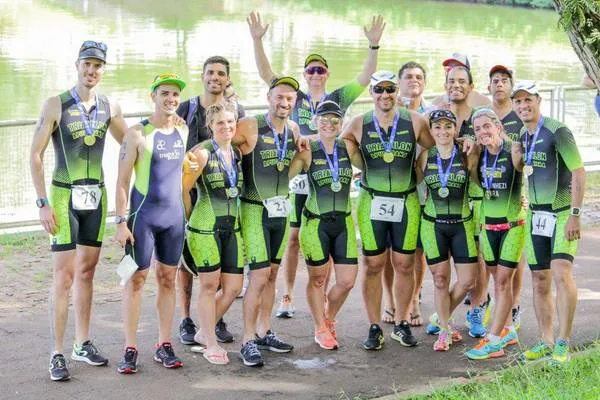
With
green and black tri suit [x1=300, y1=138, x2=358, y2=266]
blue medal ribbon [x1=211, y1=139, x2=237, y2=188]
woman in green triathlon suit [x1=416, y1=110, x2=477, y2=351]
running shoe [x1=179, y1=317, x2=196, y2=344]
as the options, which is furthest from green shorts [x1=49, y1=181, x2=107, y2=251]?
woman in green triathlon suit [x1=416, y1=110, x2=477, y2=351]

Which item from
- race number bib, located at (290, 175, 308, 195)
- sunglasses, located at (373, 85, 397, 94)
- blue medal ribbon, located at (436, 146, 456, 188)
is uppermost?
sunglasses, located at (373, 85, 397, 94)

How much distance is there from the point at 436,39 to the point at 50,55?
46.3 ft

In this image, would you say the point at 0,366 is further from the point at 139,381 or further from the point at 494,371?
the point at 494,371

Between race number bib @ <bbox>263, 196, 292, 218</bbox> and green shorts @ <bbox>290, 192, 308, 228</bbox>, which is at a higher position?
race number bib @ <bbox>263, 196, 292, 218</bbox>

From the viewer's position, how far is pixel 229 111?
312 inches

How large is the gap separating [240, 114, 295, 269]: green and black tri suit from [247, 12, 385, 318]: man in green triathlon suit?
2.17ft

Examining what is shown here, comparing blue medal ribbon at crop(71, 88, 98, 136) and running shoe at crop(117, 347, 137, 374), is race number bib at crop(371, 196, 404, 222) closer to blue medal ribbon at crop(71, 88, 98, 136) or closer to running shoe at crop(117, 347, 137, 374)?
running shoe at crop(117, 347, 137, 374)

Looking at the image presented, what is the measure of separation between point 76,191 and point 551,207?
3448mm

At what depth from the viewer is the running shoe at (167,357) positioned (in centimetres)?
776

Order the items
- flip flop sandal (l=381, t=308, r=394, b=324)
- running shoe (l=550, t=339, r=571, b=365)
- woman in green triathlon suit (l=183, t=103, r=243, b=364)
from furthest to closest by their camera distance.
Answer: flip flop sandal (l=381, t=308, r=394, b=324)
woman in green triathlon suit (l=183, t=103, r=243, b=364)
running shoe (l=550, t=339, r=571, b=365)

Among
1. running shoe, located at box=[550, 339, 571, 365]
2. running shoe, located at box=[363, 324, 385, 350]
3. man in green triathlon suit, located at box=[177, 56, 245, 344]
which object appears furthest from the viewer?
man in green triathlon suit, located at box=[177, 56, 245, 344]

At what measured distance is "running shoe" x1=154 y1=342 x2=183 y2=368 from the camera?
776 centimetres

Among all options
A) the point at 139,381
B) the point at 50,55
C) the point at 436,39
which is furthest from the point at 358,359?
the point at 436,39

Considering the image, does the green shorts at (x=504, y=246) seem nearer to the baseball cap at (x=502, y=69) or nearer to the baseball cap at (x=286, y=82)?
the baseball cap at (x=502, y=69)
